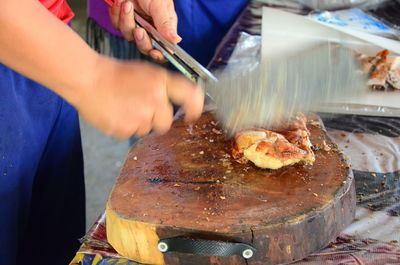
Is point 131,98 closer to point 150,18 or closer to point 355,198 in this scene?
point 355,198

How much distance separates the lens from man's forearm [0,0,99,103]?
3.01ft

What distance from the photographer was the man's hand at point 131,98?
947 mm

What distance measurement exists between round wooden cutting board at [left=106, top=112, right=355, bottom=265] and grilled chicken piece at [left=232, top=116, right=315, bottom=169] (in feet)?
0.07

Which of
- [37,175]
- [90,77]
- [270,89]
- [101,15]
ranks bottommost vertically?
[37,175]

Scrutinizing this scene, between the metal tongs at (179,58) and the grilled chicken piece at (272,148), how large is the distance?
16 centimetres

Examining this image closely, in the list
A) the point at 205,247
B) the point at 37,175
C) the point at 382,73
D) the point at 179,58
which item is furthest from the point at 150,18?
the point at 205,247

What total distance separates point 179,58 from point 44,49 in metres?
0.34

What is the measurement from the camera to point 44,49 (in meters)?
0.93

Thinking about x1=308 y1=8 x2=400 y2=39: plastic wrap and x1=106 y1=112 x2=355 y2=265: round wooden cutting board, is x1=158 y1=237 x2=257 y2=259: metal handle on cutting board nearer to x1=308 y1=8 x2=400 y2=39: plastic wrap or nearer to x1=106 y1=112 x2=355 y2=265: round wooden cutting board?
x1=106 y1=112 x2=355 y2=265: round wooden cutting board

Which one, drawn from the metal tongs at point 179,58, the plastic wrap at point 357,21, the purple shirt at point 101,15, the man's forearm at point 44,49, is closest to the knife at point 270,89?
the metal tongs at point 179,58

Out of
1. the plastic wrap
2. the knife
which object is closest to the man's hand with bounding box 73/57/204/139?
the knife

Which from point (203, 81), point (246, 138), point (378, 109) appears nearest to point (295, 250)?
point (246, 138)

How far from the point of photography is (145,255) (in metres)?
0.97

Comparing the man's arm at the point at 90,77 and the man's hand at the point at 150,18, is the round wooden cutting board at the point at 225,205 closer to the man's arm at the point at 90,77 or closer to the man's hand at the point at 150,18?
the man's arm at the point at 90,77
